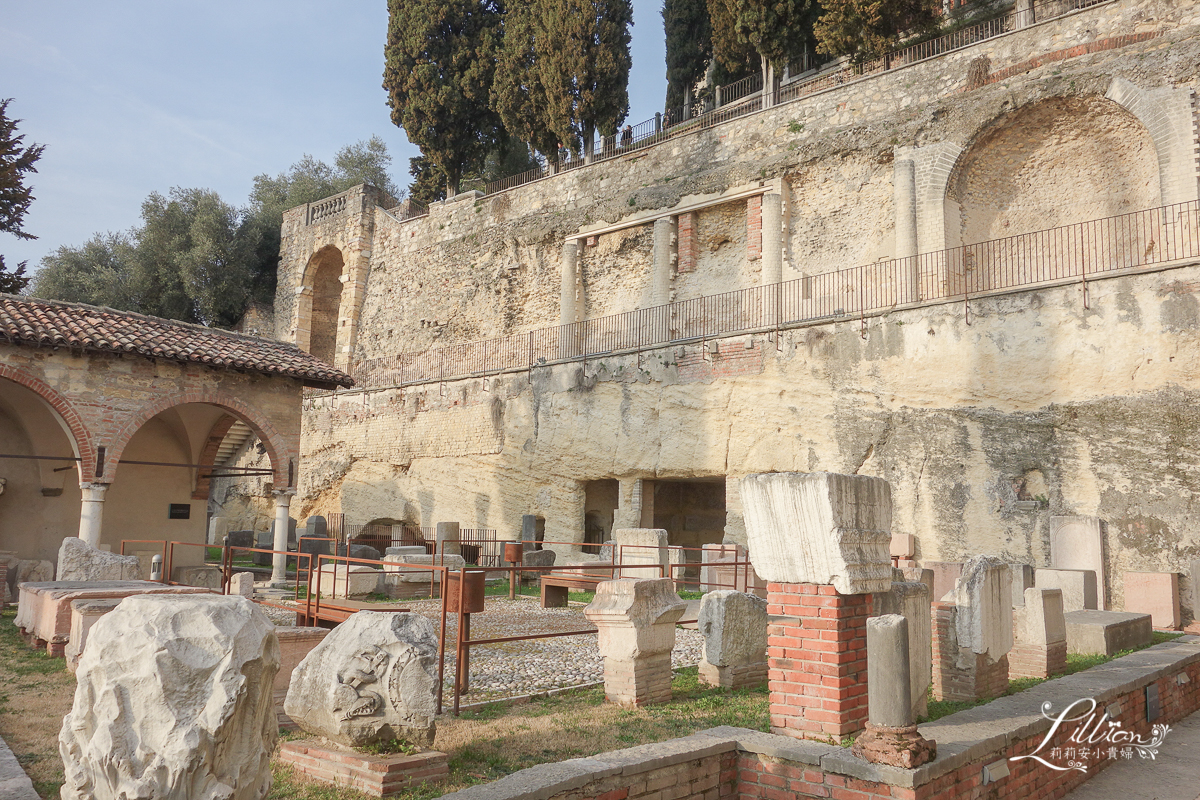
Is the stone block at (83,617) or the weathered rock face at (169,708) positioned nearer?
the weathered rock face at (169,708)

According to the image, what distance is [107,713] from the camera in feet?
11.0

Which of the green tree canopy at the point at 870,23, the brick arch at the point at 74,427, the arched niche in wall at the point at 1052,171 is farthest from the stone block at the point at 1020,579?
the green tree canopy at the point at 870,23

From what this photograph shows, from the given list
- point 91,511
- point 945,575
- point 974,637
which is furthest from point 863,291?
point 91,511

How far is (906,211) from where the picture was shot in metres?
18.8

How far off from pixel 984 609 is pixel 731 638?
2154mm

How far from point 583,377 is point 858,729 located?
52.0 feet

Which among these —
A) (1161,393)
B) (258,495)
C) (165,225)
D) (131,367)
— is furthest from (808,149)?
(165,225)

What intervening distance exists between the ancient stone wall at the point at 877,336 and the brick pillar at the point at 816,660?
9880 millimetres

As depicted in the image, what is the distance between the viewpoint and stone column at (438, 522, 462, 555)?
18.6 meters

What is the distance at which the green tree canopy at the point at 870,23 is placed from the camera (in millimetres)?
21625

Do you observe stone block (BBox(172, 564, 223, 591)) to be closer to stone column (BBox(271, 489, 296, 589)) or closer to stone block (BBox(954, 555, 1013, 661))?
stone column (BBox(271, 489, 296, 589))

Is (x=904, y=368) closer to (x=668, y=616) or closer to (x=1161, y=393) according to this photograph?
(x=1161, y=393)

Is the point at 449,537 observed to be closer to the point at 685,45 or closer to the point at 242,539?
the point at 242,539

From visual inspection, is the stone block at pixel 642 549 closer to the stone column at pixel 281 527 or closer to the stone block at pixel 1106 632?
the stone column at pixel 281 527
